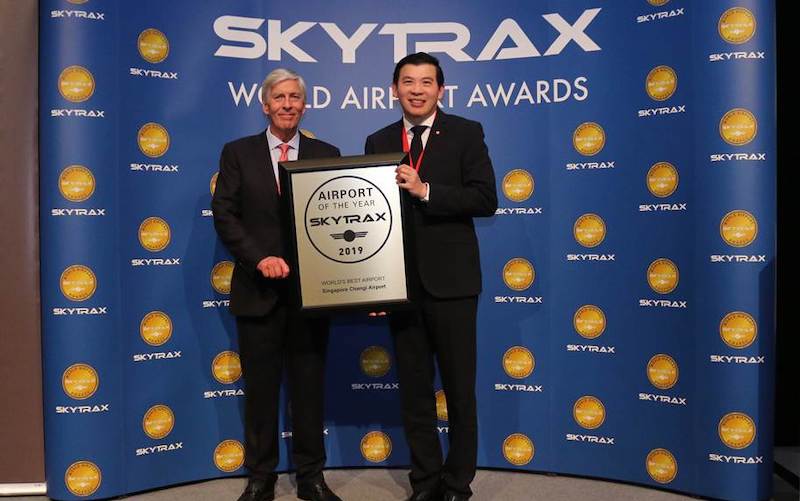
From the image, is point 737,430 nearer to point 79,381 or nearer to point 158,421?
point 158,421

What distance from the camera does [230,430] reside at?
3.66 m

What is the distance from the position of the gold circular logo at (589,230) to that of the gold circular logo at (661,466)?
1.06 m

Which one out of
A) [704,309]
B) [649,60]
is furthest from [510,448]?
[649,60]

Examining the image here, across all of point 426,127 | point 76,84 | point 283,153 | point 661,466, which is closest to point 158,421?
point 283,153

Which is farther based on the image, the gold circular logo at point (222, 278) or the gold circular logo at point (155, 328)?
the gold circular logo at point (222, 278)

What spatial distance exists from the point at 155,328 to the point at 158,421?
464 millimetres

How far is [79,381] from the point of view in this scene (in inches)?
127

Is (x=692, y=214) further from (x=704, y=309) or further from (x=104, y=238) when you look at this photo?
(x=104, y=238)

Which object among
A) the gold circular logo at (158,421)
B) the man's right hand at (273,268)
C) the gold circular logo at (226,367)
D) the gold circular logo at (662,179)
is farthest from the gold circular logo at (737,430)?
the gold circular logo at (158,421)

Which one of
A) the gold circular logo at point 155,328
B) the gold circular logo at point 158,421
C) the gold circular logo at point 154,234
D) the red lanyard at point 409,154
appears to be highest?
the red lanyard at point 409,154

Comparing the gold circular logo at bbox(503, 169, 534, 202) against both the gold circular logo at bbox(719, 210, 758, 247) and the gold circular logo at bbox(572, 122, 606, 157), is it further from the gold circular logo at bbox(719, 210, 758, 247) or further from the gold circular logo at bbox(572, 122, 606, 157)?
the gold circular logo at bbox(719, 210, 758, 247)

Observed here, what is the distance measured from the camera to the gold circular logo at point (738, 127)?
3.12m

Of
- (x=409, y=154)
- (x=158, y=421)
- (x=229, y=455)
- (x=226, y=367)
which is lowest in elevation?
(x=229, y=455)

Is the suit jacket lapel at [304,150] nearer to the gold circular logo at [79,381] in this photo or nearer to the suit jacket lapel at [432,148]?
the suit jacket lapel at [432,148]
